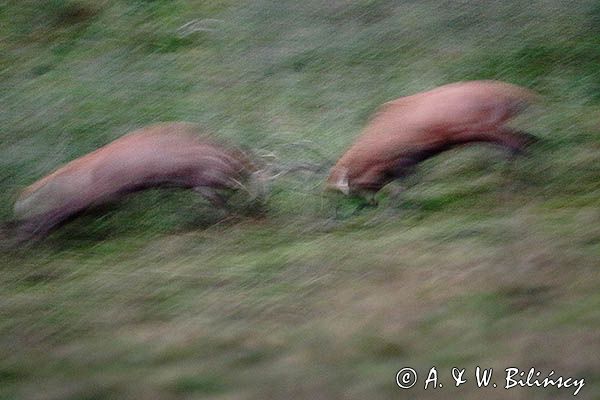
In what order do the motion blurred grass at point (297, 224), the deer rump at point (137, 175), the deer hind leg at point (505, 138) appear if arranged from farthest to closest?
the deer rump at point (137, 175)
the deer hind leg at point (505, 138)
the motion blurred grass at point (297, 224)

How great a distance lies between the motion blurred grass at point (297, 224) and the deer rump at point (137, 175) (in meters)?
0.13

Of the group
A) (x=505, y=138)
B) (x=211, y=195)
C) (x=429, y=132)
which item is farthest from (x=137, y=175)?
(x=505, y=138)

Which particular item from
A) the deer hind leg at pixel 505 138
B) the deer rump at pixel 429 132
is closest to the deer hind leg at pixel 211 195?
the deer rump at pixel 429 132

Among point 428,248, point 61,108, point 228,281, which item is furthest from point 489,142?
point 61,108

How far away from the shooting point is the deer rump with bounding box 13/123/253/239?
4520mm

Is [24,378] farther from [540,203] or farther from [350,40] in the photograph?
[350,40]

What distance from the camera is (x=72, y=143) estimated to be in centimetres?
578

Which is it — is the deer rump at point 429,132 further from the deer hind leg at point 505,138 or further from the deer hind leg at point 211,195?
the deer hind leg at point 211,195

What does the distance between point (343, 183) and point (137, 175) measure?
2.92 feet

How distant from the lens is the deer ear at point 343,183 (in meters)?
4.56

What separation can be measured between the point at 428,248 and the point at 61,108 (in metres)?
3.08

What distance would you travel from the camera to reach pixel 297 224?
4.43 meters

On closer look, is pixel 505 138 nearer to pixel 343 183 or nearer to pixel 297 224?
pixel 343 183

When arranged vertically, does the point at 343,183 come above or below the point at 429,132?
below
